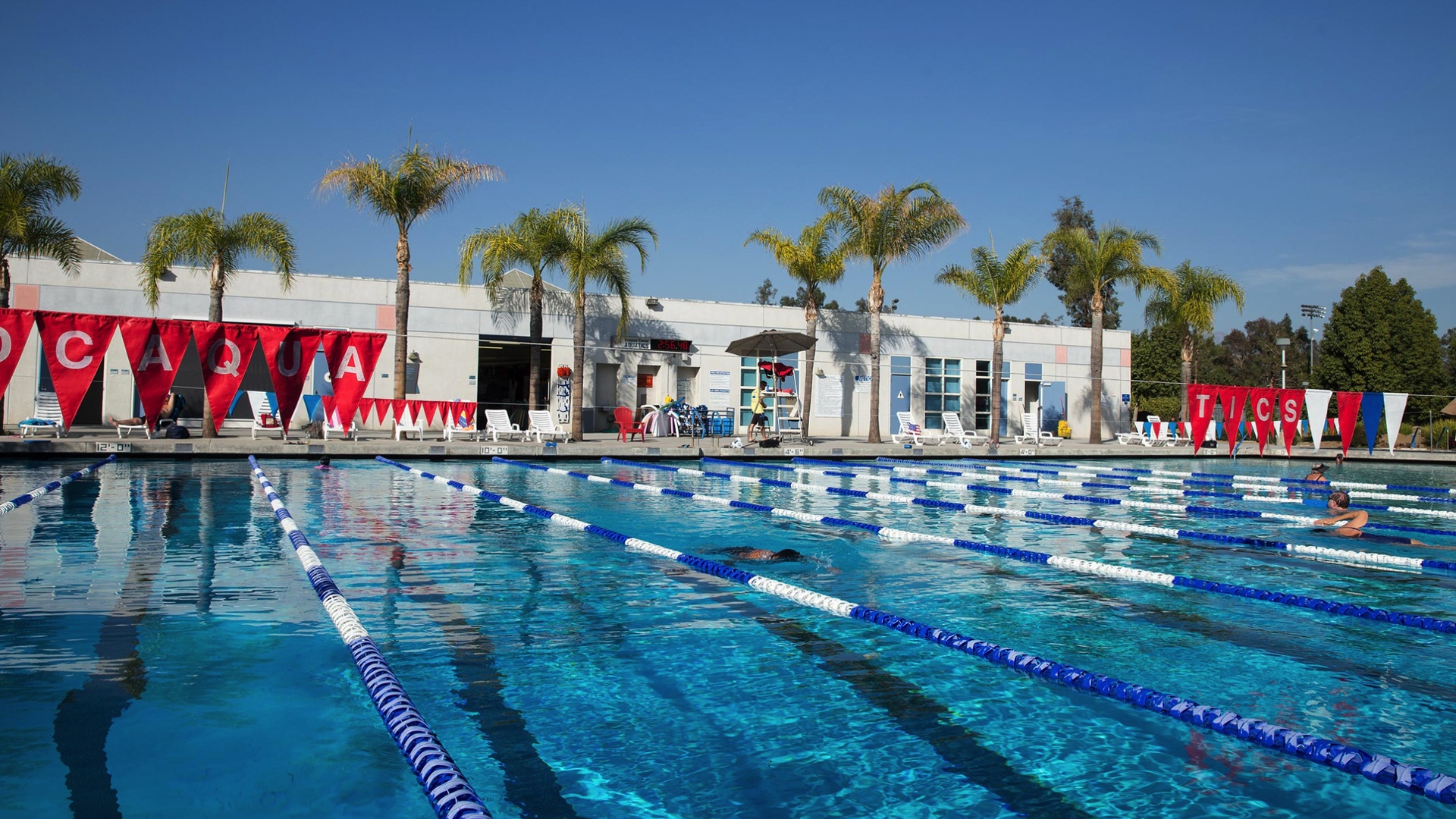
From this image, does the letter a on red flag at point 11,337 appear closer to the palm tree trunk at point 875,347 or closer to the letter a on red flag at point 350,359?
the letter a on red flag at point 350,359

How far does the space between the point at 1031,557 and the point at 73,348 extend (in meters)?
14.5

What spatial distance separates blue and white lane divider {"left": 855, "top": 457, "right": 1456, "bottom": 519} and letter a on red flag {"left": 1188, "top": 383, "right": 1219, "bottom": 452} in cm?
706

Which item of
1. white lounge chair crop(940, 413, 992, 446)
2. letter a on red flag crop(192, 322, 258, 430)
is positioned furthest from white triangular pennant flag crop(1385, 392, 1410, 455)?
letter a on red flag crop(192, 322, 258, 430)

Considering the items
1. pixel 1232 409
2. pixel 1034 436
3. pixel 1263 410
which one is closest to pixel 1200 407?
pixel 1232 409

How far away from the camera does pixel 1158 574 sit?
24.5 feet

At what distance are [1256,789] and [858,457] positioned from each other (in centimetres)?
1869

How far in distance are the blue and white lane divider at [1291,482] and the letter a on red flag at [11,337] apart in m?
19.5

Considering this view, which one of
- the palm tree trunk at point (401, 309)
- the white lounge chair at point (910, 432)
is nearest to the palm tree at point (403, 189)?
the palm tree trunk at point (401, 309)

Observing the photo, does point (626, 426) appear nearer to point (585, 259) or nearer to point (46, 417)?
point (585, 259)

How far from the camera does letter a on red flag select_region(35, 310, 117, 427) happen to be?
47.5 feet

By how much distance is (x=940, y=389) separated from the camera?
32.5m

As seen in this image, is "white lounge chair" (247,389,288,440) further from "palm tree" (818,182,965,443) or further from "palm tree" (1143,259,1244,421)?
"palm tree" (1143,259,1244,421)

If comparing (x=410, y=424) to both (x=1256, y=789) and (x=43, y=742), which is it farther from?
(x=1256, y=789)

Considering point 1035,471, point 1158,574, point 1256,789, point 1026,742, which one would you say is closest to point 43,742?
point 1026,742
